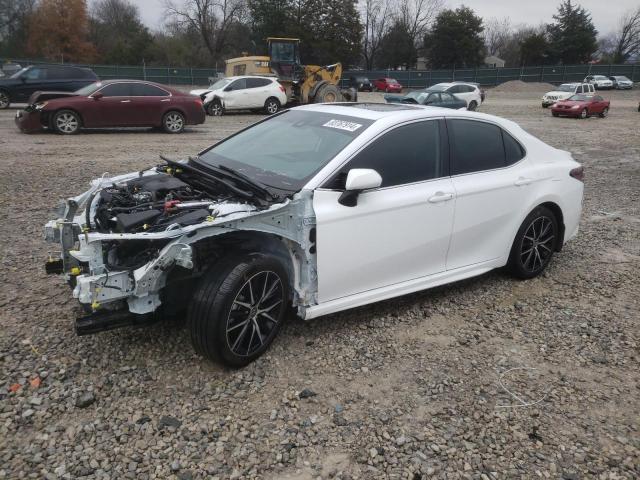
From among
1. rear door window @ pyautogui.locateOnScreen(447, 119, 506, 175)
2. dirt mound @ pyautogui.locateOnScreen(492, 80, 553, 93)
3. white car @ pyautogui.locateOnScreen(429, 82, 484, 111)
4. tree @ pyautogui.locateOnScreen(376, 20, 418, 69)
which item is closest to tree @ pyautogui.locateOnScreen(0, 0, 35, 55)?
tree @ pyautogui.locateOnScreen(376, 20, 418, 69)

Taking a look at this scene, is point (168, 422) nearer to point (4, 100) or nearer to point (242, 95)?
point (242, 95)

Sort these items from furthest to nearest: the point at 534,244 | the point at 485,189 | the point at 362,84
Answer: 1. the point at 362,84
2. the point at 534,244
3. the point at 485,189

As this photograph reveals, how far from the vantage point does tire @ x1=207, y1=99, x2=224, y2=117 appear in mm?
19641

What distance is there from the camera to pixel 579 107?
23.3 meters

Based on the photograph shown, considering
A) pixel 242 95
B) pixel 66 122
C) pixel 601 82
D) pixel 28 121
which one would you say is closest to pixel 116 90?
pixel 66 122

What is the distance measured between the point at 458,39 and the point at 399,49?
8.17 meters

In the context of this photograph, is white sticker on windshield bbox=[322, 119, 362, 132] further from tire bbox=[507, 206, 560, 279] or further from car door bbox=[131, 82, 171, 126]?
car door bbox=[131, 82, 171, 126]

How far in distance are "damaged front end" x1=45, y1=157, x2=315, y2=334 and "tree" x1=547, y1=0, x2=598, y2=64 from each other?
2704 inches

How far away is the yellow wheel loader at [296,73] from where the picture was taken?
21.9 m

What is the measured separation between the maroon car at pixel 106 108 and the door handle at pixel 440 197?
11.4 meters

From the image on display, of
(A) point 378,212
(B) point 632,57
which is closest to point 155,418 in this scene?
(A) point 378,212

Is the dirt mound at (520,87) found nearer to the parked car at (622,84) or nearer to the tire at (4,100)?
the parked car at (622,84)

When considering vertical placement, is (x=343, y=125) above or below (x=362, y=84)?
below

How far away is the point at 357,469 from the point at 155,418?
46.2 inches
